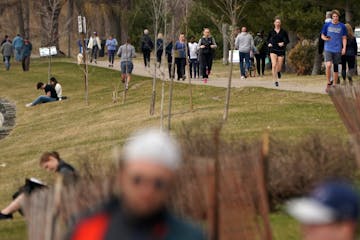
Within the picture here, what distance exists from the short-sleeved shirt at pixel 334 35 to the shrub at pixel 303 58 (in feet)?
→ 48.6

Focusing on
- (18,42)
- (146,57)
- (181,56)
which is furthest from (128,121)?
(18,42)

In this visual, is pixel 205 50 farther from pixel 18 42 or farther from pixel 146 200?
pixel 146 200

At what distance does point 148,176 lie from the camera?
3.66m

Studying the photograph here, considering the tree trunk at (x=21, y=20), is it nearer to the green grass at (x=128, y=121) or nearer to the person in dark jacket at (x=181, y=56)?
the green grass at (x=128, y=121)

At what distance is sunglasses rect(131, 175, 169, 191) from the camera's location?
3660 millimetres

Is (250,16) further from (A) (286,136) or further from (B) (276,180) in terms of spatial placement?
(B) (276,180)

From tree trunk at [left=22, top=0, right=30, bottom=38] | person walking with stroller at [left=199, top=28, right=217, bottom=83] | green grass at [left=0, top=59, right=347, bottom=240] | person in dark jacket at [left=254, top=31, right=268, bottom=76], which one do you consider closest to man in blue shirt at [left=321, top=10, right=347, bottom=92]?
green grass at [left=0, top=59, right=347, bottom=240]

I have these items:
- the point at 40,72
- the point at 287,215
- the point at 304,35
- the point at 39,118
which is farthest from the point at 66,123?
the point at 40,72

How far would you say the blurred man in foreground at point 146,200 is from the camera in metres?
3.65

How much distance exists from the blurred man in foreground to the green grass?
5.76 metres

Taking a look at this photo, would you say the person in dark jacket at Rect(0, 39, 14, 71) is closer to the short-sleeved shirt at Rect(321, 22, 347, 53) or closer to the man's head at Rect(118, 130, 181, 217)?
the short-sleeved shirt at Rect(321, 22, 347, 53)

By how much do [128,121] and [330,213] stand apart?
20.8 metres

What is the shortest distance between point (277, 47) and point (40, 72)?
23.7m

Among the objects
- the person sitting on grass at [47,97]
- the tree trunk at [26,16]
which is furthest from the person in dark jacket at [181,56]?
the tree trunk at [26,16]
